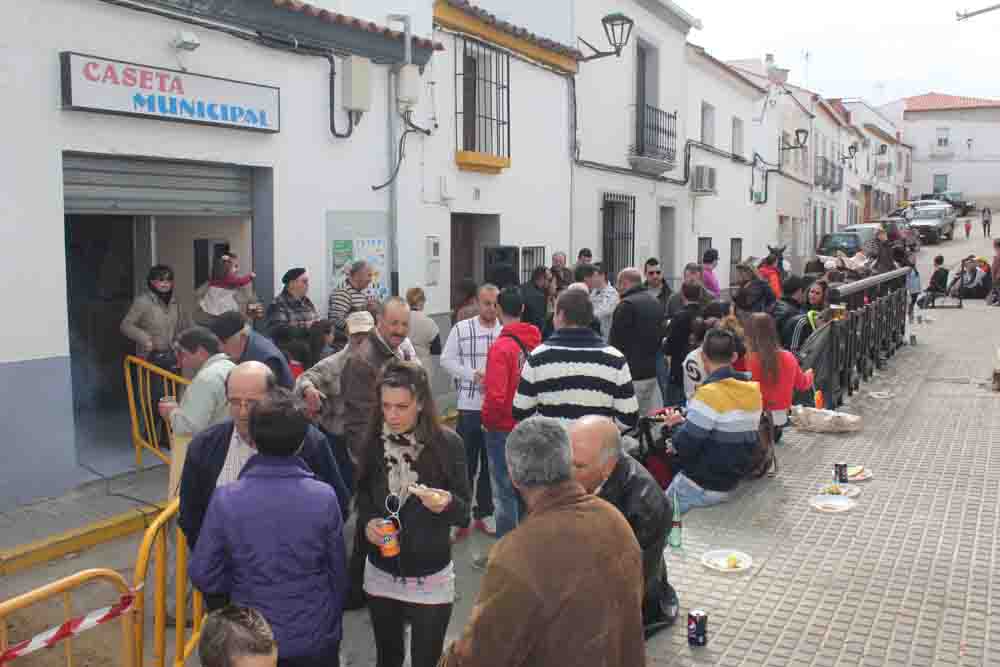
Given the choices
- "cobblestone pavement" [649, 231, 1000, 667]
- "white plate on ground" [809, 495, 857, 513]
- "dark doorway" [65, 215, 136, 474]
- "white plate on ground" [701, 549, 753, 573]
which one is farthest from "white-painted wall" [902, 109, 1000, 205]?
"white plate on ground" [701, 549, 753, 573]

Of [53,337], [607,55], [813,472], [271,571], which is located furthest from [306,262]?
[607,55]

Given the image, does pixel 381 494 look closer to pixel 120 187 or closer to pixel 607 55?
pixel 120 187

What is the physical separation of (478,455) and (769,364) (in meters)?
2.31

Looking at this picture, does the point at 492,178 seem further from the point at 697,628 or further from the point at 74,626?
the point at 74,626

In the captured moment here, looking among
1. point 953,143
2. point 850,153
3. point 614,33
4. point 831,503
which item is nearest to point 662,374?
point 831,503

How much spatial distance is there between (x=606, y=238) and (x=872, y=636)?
11534mm

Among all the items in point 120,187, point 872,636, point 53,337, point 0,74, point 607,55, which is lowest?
point 872,636

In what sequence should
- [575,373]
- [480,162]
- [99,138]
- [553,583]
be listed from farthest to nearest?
[480,162]
[99,138]
[575,373]
[553,583]

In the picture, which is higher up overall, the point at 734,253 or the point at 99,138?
the point at 99,138

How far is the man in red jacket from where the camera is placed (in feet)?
18.3

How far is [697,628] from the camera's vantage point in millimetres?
4199

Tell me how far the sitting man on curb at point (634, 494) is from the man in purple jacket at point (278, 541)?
900 millimetres

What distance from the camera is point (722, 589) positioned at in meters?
4.86

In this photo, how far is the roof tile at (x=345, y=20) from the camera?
8359 millimetres
